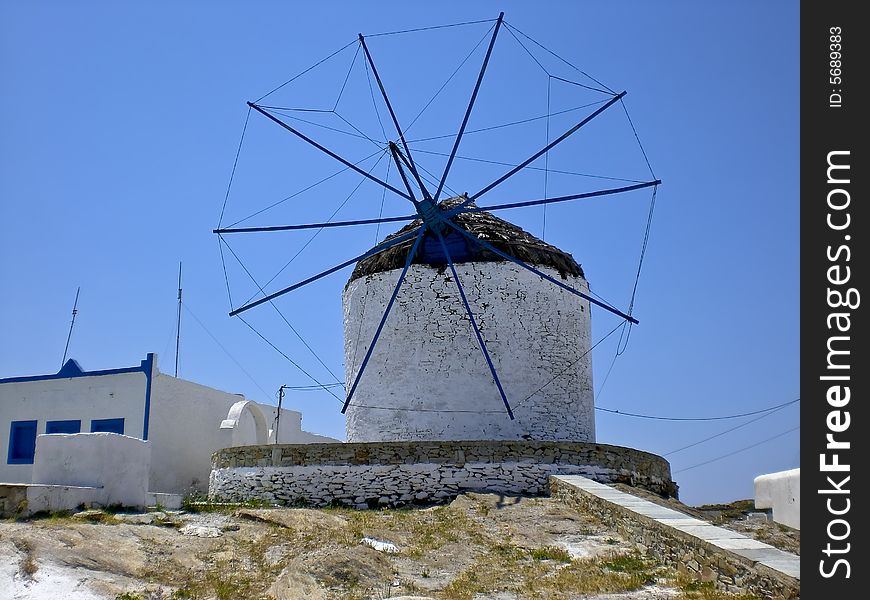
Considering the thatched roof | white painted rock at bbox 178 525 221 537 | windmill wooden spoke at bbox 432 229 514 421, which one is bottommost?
white painted rock at bbox 178 525 221 537

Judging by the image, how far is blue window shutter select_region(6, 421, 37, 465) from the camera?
17281mm

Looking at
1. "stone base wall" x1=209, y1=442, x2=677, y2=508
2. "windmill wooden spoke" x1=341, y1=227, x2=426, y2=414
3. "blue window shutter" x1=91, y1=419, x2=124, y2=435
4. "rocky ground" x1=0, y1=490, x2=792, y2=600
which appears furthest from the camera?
"blue window shutter" x1=91, y1=419, x2=124, y2=435

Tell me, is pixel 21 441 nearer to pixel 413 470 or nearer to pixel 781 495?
pixel 413 470

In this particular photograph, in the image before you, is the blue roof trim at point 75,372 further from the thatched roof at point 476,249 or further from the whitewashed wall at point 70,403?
the thatched roof at point 476,249

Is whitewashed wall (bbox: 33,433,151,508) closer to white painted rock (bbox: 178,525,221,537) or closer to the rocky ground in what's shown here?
the rocky ground

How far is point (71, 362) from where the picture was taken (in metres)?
17.7

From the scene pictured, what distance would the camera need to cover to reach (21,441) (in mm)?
17469

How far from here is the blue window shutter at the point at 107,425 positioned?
16.5 meters

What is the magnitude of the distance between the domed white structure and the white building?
3.60 meters

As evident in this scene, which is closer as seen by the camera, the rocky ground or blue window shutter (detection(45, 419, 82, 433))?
the rocky ground

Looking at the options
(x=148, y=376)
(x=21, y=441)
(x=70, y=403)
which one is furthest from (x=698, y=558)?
(x=21, y=441)

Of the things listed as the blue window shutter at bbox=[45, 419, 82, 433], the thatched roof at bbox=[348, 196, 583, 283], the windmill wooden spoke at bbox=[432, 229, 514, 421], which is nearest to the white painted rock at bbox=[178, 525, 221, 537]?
the windmill wooden spoke at bbox=[432, 229, 514, 421]

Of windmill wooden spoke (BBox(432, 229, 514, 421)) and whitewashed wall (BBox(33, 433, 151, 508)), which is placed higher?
windmill wooden spoke (BBox(432, 229, 514, 421))
